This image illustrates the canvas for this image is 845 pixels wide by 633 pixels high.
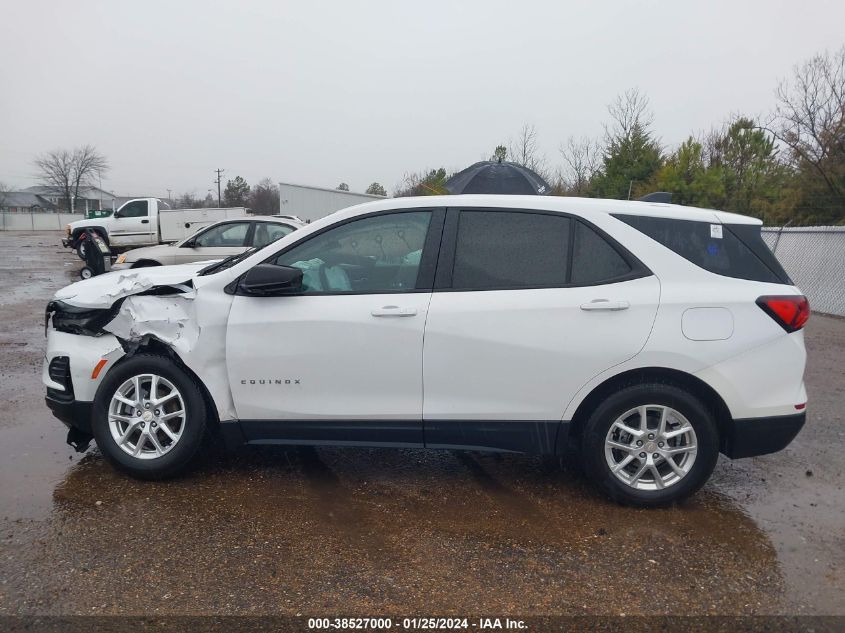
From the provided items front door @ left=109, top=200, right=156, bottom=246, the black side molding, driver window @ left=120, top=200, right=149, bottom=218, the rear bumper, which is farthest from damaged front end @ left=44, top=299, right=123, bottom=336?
driver window @ left=120, top=200, right=149, bottom=218

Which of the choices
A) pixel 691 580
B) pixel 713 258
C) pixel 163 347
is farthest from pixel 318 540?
pixel 713 258

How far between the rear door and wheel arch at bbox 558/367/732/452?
0.12m

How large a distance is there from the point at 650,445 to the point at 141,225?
18975 mm

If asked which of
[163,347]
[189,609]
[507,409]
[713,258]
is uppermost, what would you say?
[713,258]

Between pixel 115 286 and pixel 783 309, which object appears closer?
pixel 783 309

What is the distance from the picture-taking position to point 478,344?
11.1 feet

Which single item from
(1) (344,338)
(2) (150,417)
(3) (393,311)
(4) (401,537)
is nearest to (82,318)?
(2) (150,417)

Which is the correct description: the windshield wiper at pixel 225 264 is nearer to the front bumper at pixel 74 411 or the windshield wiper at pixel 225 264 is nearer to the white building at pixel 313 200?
the front bumper at pixel 74 411

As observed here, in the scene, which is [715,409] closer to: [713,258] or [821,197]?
[713,258]

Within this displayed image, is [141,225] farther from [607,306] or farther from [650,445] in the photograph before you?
[650,445]

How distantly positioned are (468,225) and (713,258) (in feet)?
4.59

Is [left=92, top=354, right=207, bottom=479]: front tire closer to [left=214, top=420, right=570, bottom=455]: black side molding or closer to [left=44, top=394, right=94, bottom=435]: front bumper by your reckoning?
[left=44, top=394, right=94, bottom=435]: front bumper

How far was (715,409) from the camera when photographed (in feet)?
11.3

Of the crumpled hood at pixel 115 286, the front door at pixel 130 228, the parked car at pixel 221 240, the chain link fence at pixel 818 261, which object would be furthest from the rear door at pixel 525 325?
the front door at pixel 130 228
